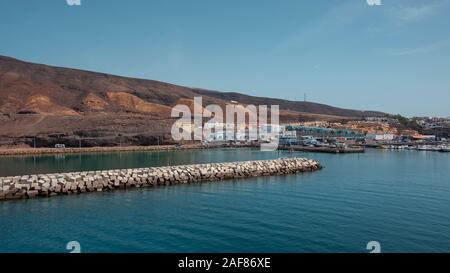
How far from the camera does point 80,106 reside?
83062 millimetres

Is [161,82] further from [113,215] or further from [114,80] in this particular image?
[113,215]

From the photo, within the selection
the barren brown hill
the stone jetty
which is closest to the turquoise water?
the stone jetty

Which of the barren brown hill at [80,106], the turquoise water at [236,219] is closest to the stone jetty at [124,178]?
the turquoise water at [236,219]

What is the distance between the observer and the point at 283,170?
32.1 metres

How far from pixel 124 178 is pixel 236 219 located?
1081 cm

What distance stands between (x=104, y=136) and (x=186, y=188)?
42.6 meters

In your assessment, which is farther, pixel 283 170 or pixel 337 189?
pixel 283 170

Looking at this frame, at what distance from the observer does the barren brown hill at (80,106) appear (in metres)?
62.6

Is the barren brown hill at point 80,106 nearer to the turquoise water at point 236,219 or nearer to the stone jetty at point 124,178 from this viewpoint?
the stone jetty at point 124,178

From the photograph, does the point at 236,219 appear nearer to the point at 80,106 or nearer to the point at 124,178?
the point at 124,178

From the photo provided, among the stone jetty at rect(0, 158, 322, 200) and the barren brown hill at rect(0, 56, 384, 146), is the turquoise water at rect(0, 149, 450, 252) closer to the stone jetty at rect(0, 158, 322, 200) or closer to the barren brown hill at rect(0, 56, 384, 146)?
the stone jetty at rect(0, 158, 322, 200)

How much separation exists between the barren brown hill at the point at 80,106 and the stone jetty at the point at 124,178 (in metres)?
37.3

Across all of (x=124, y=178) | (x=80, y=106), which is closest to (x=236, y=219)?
(x=124, y=178)

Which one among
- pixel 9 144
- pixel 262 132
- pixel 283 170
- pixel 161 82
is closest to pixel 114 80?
pixel 161 82
